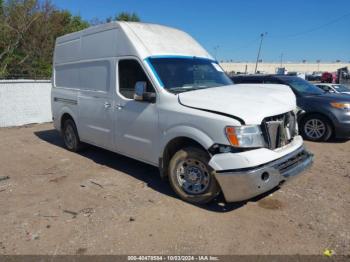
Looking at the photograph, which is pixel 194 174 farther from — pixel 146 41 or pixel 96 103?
pixel 96 103

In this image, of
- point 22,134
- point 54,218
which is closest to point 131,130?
point 54,218

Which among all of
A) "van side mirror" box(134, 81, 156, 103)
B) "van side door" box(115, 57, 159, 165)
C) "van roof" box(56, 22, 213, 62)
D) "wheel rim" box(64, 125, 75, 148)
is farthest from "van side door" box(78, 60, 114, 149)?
"van side mirror" box(134, 81, 156, 103)

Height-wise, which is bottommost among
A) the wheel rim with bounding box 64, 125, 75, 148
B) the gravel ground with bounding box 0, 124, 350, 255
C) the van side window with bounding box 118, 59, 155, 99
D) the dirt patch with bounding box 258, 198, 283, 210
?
the gravel ground with bounding box 0, 124, 350, 255

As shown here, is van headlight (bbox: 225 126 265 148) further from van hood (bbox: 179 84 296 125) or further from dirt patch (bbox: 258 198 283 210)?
dirt patch (bbox: 258 198 283 210)

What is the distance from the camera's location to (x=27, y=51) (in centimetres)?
1892

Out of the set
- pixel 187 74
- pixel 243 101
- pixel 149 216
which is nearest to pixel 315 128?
pixel 187 74

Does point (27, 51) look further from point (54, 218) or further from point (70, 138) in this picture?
point (54, 218)

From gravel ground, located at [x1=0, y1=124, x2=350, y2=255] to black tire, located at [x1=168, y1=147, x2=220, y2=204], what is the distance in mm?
159

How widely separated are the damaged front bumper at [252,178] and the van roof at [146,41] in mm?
2253

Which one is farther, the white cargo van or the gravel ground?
the white cargo van

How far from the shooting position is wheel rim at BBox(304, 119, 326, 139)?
820 centimetres

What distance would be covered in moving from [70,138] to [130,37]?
323 centimetres

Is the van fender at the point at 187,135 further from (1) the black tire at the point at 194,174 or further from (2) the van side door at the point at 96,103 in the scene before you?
(2) the van side door at the point at 96,103

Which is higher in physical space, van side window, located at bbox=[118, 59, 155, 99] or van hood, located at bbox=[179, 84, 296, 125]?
van side window, located at bbox=[118, 59, 155, 99]
